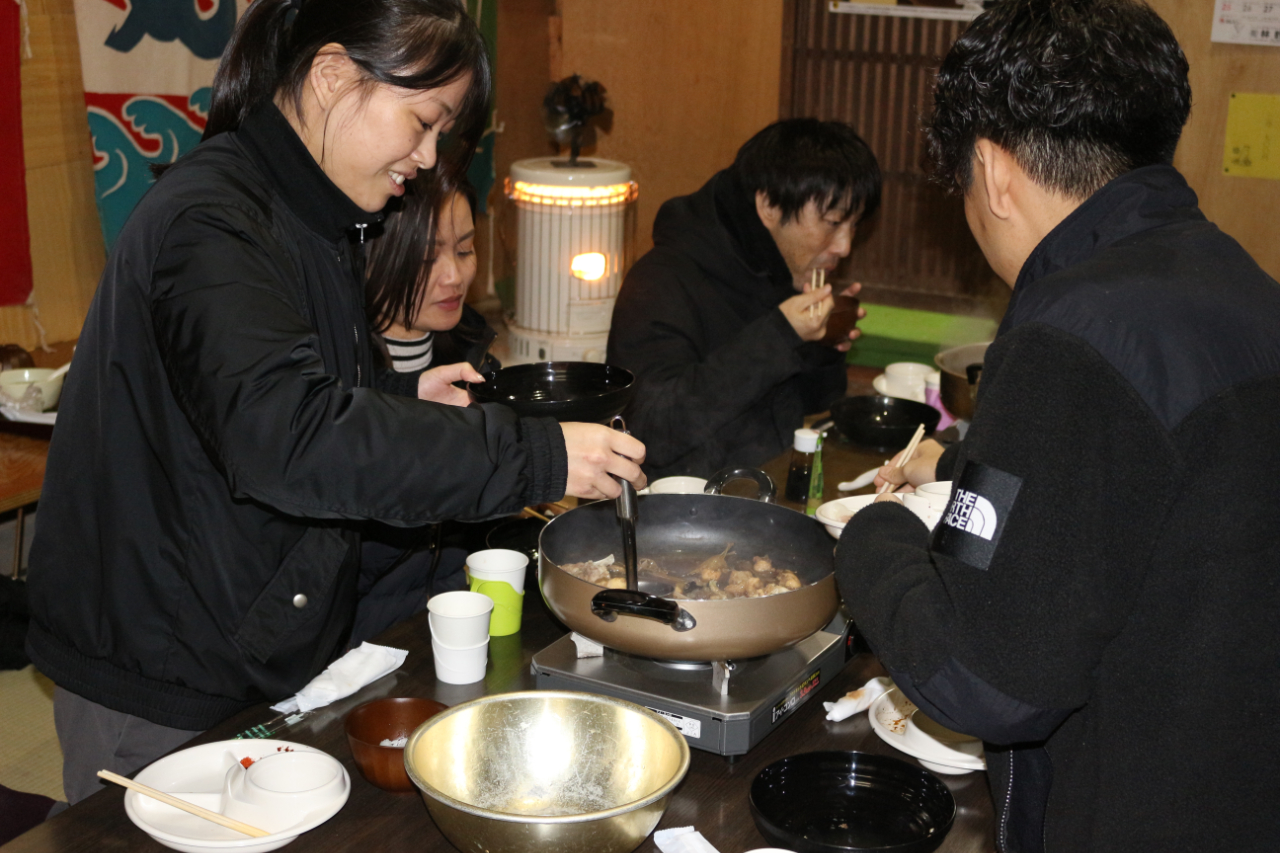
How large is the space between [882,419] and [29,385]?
2.38 metres

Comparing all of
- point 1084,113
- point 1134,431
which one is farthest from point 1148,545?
point 1084,113

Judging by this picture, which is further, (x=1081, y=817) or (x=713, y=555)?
(x=713, y=555)

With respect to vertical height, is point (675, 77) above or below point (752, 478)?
above

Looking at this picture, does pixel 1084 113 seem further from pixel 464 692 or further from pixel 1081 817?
pixel 464 692

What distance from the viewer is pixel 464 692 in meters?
1.62

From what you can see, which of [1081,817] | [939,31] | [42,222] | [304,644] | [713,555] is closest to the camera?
[1081,817]

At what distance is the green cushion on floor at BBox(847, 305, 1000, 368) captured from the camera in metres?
4.45

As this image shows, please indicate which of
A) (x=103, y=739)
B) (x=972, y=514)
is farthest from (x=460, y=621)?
(x=972, y=514)

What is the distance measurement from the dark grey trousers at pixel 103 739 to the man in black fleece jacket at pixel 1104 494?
1006 millimetres

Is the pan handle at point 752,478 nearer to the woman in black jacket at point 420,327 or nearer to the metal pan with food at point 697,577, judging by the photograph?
the metal pan with food at point 697,577

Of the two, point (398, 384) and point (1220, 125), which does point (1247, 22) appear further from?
point (398, 384)

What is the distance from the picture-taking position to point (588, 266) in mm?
4477

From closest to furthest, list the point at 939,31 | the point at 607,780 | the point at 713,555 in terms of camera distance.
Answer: the point at 607,780 < the point at 713,555 < the point at 939,31

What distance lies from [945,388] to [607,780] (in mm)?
1832
